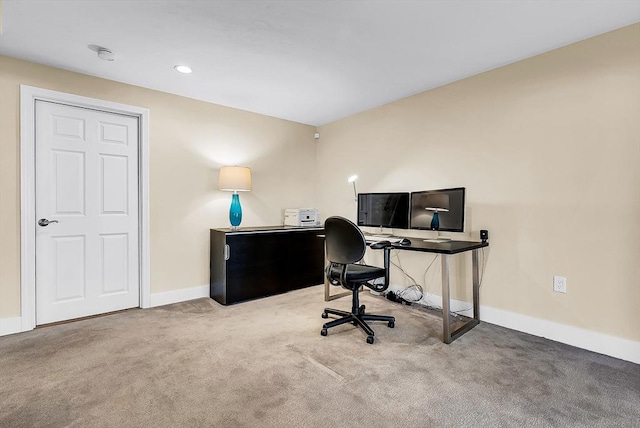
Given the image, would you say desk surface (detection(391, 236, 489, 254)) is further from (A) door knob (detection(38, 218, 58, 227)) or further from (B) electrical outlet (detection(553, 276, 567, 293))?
(A) door knob (detection(38, 218, 58, 227))

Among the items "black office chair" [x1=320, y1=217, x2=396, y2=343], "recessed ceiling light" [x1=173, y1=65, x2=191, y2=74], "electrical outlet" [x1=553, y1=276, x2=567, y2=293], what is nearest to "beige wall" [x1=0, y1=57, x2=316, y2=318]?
"recessed ceiling light" [x1=173, y1=65, x2=191, y2=74]

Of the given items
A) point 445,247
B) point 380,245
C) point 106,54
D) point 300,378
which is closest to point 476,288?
point 445,247

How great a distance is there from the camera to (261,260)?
3463 mm

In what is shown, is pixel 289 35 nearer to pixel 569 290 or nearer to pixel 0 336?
pixel 569 290

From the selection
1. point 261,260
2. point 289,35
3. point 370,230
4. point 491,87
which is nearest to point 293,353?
point 261,260

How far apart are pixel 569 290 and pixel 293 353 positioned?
212cm

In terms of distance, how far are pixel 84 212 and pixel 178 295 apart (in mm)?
1216

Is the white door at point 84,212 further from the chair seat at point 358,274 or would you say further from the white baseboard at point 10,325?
the chair seat at point 358,274

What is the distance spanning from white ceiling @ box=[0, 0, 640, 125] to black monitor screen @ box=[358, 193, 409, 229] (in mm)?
1150

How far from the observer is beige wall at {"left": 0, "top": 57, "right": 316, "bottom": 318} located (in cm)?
251

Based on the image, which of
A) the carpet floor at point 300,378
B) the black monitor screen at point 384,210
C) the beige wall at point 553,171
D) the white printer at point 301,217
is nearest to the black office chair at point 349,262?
the carpet floor at point 300,378

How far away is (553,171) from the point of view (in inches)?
94.0

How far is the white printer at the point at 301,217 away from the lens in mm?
3949

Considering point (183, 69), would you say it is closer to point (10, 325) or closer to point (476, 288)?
point (10, 325)
